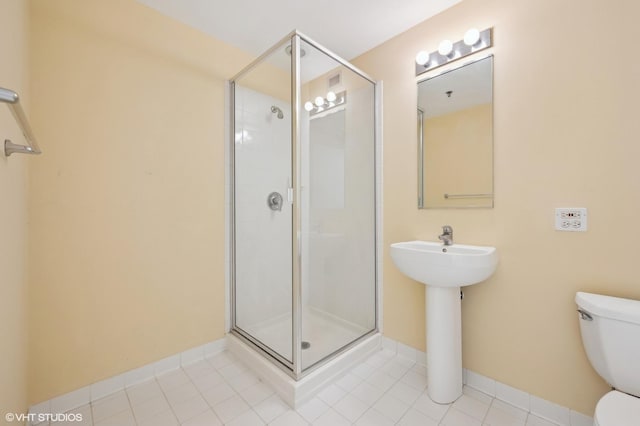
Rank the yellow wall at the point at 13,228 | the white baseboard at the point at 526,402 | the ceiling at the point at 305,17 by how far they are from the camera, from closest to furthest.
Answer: the yellow wall at the point at 13,228 < the white baseboard at the point at 526,402 < the ceiling at the point at 305,17

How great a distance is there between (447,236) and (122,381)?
2148 millimetres

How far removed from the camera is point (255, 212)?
209 cm

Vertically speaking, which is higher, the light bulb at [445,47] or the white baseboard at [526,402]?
the light bulb at [445,47]

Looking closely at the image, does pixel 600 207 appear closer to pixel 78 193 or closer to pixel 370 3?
pixel 370 3

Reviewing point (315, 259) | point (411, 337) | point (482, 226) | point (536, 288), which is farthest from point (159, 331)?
point (536, 288)

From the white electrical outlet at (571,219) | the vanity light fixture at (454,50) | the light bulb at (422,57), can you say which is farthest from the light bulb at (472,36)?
the white electrical outlet at (571,219)

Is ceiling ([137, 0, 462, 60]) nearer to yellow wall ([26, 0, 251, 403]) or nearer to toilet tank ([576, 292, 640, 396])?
yellow wall ([26, 0, 251, 403])

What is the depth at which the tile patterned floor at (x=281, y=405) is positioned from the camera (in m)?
1.35

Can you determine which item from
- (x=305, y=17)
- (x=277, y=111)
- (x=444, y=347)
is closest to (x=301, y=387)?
(x=444, y=347)

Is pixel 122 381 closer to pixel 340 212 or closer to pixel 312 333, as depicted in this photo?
pixel 312 333

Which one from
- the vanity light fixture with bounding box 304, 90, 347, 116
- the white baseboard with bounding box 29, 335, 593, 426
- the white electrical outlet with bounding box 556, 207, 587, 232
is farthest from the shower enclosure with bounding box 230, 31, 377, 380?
the white electrical outlet with bounding box 556, 207, 587, 232

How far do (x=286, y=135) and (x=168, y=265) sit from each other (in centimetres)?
118

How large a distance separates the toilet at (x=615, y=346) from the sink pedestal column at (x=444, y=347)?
0.54 meters

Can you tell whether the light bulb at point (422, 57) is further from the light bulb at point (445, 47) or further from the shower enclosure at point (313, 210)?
the shower enclosure at point (313, 210)
